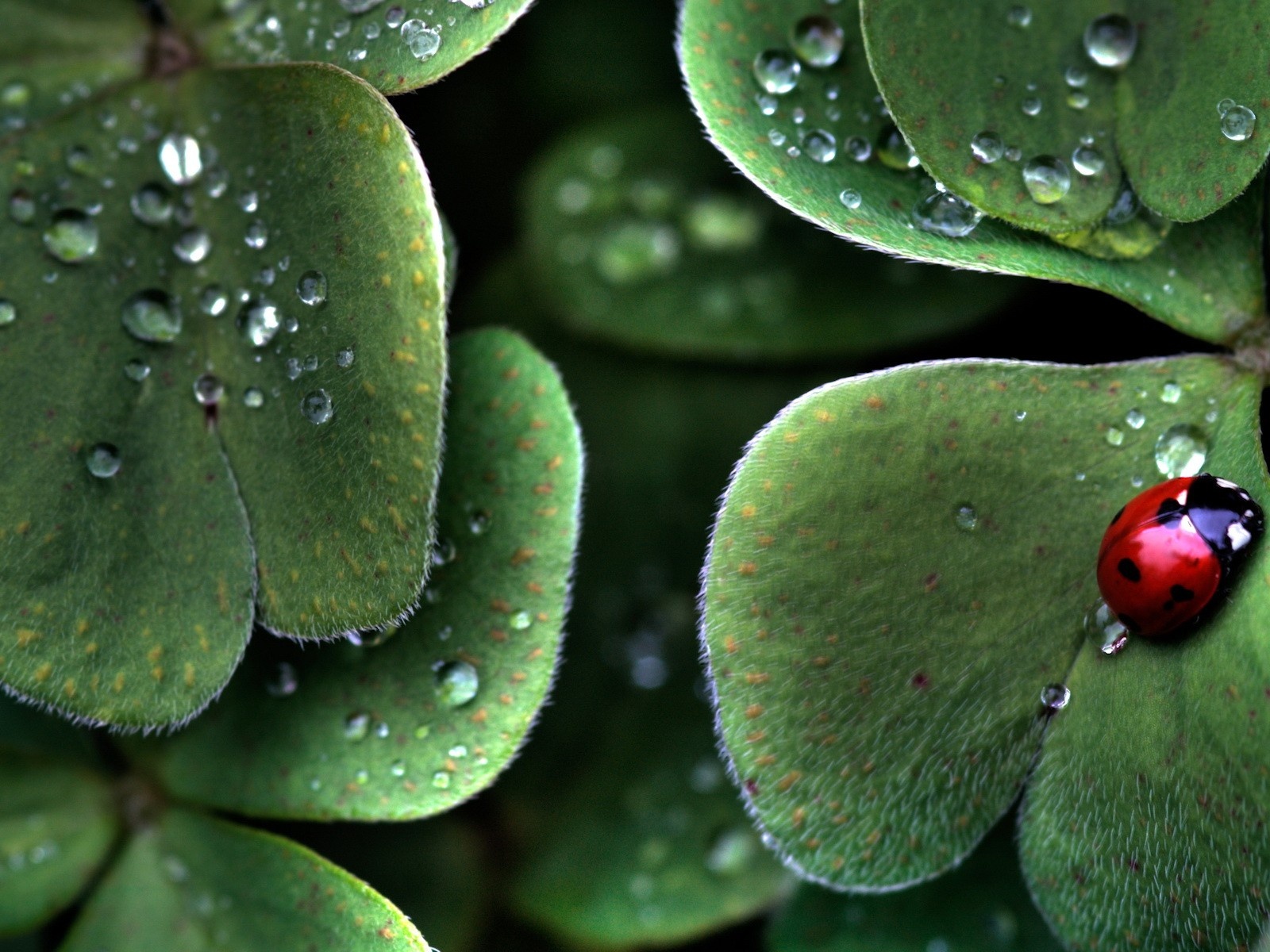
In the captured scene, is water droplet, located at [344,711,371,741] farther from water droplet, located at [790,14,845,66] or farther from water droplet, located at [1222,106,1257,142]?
water droplet, located at [1222,106,1257,142]

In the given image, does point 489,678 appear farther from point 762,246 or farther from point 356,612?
point 762,246

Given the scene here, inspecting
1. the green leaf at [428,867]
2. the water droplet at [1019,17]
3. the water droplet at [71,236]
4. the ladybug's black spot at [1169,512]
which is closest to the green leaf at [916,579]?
the ladybug's black spot at [1169,512]

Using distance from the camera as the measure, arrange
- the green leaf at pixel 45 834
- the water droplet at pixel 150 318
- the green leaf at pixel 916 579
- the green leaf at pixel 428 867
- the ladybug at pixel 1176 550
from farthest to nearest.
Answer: the green leaf at pixel 428 867 → the green leaf at pixel 45 834 → the water droplet at pixel 150 318 → the green leaf at pixel 916 579 → the ladybug at pixel 1176 550

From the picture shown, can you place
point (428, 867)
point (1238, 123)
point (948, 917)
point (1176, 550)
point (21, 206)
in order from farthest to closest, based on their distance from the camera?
point (428, 867), point (948, 917), point (21, 206), point (1238, 123), point (1176, 550)

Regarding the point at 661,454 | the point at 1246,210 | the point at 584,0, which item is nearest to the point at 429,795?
the point at 661,454

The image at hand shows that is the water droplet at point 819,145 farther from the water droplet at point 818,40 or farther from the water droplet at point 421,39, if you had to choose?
the water droplet at point 421,39

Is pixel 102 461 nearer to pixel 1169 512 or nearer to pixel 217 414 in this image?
pixel 217 414

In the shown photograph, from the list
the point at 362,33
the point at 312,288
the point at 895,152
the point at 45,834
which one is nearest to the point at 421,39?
the point at 362,33
